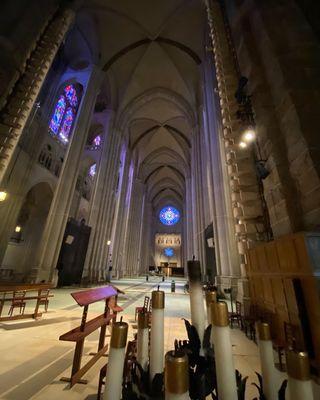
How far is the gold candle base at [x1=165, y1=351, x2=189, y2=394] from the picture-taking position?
500 millimetres

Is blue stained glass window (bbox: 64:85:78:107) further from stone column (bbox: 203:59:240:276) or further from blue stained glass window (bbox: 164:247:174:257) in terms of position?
blue stained glass window (bbox: 164:247:174:257)

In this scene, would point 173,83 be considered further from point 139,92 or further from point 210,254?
point 210,254

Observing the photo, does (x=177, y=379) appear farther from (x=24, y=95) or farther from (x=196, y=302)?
(x=24, y=95)

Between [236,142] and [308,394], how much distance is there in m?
5.53

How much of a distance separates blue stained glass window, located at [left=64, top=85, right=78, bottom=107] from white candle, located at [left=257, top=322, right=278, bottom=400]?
16397 mm

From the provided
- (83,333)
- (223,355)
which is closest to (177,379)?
(223,355)

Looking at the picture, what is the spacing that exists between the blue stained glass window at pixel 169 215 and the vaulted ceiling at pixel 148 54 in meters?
21.0

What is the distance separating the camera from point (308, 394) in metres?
0.53

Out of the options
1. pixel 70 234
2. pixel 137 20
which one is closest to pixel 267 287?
pixel 70 234

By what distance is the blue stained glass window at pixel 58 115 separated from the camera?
41.2 feet

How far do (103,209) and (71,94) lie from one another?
8.69 metres

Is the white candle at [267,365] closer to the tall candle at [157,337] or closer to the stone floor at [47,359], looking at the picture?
the tall candle at [157,337]

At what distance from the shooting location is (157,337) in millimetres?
820

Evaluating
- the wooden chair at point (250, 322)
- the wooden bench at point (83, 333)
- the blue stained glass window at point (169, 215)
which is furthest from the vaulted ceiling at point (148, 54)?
the blue stained glass window at point (169, 215)
